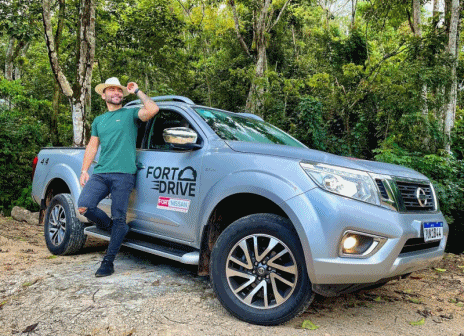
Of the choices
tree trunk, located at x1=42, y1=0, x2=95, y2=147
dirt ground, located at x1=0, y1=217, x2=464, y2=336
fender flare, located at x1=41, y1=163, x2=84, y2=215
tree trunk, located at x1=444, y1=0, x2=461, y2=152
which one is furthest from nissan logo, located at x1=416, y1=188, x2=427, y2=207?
tree trunk, located at x1=42, y1=0, x2=95, y2=147

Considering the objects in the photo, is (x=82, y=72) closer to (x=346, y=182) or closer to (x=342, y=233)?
(x=346, y=182)

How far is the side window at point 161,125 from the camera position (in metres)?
4.12

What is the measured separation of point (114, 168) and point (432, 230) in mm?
2860

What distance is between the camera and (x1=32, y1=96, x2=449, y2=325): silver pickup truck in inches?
110

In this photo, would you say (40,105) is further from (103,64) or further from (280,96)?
(280,96)

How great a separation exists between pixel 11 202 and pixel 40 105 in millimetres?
5645

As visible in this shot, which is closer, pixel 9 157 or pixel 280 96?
pixel 9 157

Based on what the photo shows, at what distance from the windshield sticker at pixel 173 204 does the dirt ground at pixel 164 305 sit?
0.74 m

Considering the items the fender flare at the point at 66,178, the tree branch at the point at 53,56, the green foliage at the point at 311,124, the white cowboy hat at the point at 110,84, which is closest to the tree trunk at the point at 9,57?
the tree branch at the point at 53,56

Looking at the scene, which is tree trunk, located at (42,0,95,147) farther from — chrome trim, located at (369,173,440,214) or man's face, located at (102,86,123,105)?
chrome trim, located at (369,173,440,214)

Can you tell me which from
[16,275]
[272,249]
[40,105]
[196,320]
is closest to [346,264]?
[272,249]

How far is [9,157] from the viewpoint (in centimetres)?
1012

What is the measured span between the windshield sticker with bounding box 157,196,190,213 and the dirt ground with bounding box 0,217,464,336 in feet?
2.42

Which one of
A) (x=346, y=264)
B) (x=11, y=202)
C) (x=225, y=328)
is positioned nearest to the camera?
(x=346, y=264)
